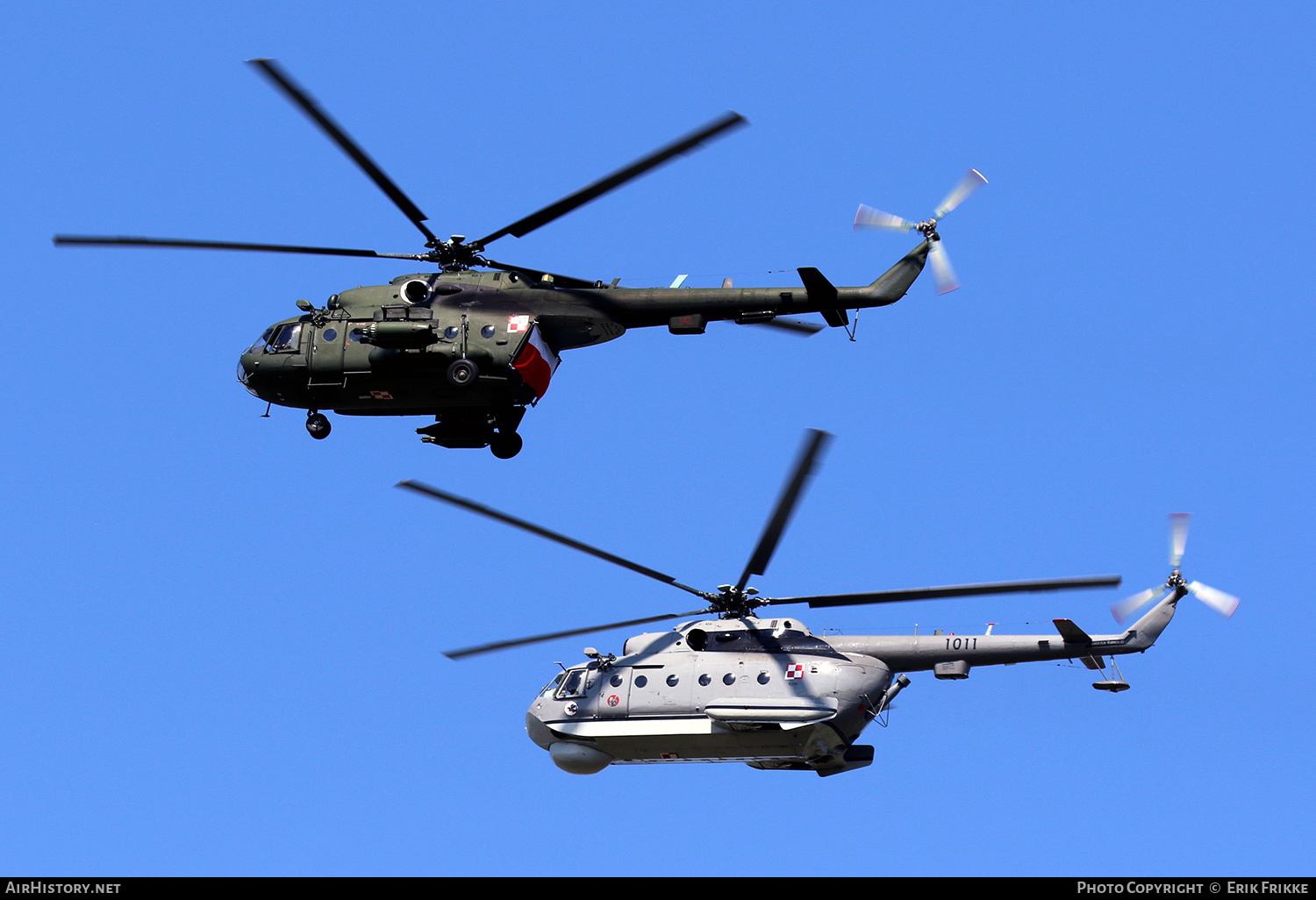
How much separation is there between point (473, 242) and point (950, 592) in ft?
33.5

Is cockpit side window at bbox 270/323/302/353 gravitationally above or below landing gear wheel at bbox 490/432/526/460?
above

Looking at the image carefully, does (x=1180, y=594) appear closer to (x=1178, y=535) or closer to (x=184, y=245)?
(x=1178, y=535)

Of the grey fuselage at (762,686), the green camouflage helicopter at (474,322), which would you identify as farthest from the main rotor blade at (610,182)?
the grey fuselage at (762,686)

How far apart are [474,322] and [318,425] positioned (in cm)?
381

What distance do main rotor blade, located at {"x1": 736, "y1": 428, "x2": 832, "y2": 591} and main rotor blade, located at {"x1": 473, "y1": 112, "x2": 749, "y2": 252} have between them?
4.85 meters

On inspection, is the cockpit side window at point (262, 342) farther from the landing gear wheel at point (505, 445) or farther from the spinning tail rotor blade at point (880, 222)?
the spinning tail rotor blade at point (880, 222)

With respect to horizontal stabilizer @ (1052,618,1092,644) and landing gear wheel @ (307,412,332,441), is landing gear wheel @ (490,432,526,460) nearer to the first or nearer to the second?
landing gear wheel @ (307,412,332,441)

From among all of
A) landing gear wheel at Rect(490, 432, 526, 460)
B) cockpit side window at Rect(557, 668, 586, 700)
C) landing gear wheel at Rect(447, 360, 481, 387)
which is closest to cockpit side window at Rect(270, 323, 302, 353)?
landing gear wheel at Rect(447, 360, 481, 387)

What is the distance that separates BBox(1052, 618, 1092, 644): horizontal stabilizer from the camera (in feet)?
115

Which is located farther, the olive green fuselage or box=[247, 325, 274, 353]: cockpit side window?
box=[247, 325, 274, 353]: cockpit side window

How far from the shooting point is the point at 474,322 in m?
35.2

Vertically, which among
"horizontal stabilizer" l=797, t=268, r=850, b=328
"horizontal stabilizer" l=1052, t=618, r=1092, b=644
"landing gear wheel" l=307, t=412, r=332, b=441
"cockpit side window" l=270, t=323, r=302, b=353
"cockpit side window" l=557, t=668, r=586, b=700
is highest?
"cockpit side window" l=270, t=323, r=302, b=353
